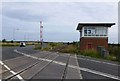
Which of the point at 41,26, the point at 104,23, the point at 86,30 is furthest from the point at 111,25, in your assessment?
the point at 41,26

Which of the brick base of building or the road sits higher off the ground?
the brick base of building

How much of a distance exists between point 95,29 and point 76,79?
1726 inches

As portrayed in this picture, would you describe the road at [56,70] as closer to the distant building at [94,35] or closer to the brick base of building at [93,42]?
the brick base of building at [93,42]

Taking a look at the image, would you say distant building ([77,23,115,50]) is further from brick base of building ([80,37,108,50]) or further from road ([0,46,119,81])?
road ([0,46,119,81])

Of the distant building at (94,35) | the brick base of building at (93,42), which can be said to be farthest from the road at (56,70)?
the distant building at (94,35)

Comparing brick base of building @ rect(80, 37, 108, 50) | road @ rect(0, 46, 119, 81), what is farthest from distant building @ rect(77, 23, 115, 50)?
road @ rect(0, 46, 119, 81)

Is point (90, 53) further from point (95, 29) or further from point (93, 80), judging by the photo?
point (93, 80)

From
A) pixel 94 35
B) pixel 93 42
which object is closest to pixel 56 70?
pixel 93 42

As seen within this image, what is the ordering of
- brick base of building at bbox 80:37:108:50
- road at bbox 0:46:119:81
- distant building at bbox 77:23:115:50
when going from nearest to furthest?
road at bbox 0:46:119:81
brick base of building at bbox 80:37:108:50
distant building at bbox 77:23:115:50

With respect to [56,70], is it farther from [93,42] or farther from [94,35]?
[94,35]

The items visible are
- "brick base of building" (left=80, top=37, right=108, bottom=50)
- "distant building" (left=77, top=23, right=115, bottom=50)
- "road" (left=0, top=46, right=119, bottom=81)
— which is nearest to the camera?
"road" (left=0, top=46, right=119, bottom=81)

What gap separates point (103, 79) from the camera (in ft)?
43.6

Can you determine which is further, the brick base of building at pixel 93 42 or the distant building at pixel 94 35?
the distant building at pixel 94 35

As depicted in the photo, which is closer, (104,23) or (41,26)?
(104,23)
